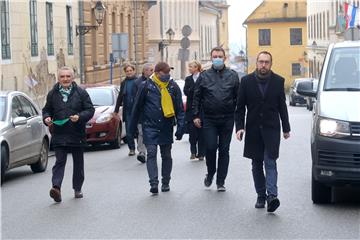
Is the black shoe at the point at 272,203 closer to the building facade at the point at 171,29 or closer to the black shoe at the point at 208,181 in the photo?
the black shoe at the point at 208,181

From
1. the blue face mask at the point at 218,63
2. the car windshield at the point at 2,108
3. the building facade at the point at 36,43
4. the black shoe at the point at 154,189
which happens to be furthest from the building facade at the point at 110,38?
the blue face mask at the point at 218,63

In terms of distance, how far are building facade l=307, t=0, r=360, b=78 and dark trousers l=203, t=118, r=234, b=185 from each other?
3620 centimetres

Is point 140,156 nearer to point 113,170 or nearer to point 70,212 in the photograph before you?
point 113,170

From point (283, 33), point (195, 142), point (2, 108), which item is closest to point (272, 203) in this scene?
point (2, 108)

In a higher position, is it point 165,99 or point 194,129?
point 165,99

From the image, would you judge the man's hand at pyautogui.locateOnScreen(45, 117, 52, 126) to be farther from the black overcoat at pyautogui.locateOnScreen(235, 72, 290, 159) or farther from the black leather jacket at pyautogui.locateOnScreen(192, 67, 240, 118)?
the black overcoat at pyautogui.locateOnScreen(235, 72, 290, 159)

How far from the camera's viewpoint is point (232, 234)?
30.0 feet

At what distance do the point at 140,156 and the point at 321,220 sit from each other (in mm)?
6926

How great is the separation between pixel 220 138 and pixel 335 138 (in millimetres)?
2273

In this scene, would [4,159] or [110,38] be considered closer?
[4,159]

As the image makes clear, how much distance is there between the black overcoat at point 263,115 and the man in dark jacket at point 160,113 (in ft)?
6.25

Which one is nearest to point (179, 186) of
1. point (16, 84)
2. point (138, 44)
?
point (16, 84)

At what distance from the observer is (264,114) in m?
10.5

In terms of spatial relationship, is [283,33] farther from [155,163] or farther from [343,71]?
[343,71]
